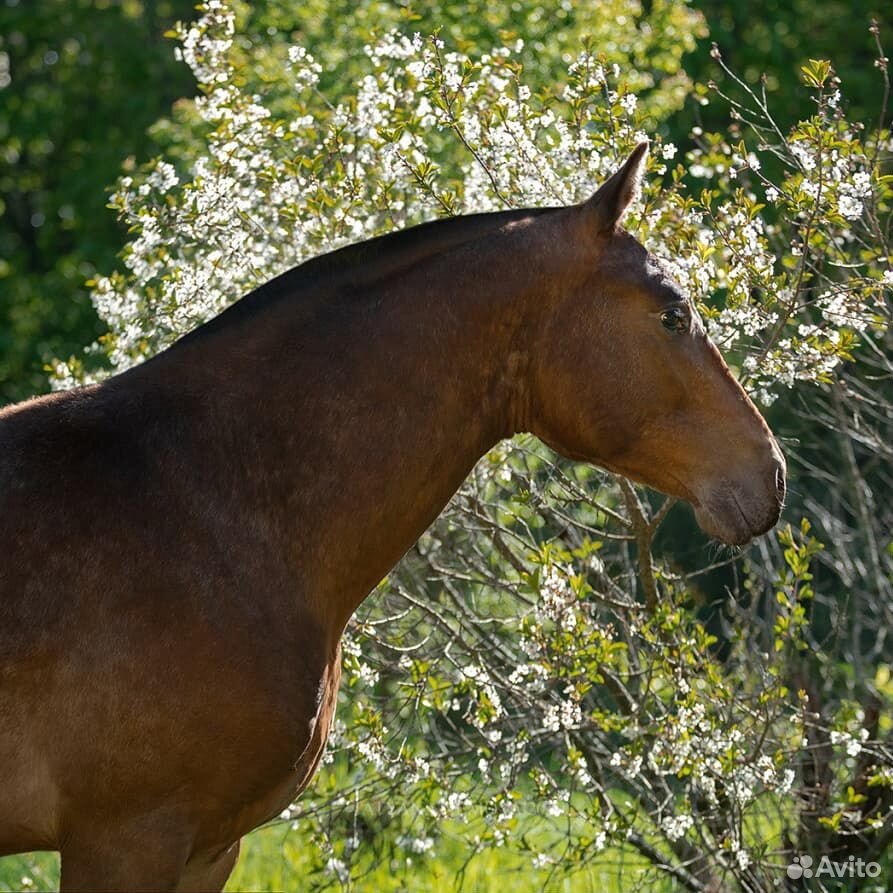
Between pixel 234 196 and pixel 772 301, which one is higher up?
pixel 772 301

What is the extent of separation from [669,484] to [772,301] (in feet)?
3.68

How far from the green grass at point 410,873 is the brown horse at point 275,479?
2.06 meters

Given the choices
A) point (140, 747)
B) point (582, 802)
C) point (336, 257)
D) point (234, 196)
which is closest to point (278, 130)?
point (234, 196)

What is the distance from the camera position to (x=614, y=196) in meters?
3.41

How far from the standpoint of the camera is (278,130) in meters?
5.23

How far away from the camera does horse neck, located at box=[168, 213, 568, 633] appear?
132 inches

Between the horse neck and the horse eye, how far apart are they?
0.30 m

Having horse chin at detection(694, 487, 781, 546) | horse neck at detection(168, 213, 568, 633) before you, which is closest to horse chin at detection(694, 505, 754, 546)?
horse chin at detection(694, 487, 781, 546)

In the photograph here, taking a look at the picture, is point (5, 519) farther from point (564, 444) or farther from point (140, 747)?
point (564, 444)

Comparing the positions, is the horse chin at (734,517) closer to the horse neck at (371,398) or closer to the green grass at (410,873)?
the horse neck at (371,398)

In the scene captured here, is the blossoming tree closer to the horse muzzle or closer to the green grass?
the green grass

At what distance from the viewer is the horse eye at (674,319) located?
347 cm

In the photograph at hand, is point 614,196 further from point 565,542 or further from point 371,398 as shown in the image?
point 565,542

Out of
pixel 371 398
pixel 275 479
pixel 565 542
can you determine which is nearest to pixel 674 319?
pixel 371 398
